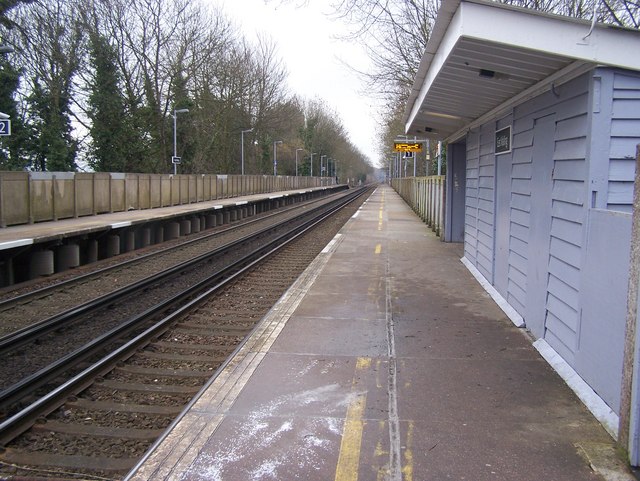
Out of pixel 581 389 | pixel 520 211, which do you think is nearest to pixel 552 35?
pixel 520 211

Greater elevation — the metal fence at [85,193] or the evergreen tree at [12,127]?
the evergreen tree at [12,127]

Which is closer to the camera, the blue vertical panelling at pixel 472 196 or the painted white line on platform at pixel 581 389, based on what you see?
the painted white line on platform at pixel 581 389

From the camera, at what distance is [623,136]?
4539 millimetres

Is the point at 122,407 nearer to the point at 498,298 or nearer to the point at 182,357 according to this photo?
the point at 182,357

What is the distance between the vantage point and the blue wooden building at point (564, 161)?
4.17m

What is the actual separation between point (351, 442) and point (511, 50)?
11.7 feet

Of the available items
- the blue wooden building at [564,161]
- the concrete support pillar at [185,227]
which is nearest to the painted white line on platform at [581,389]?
the blue wooden building at [564,161]

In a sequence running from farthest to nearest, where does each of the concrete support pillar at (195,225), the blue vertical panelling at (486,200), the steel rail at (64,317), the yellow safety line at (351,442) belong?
1. the concrete support pillar at (195,225)
2. the blue vertical panelling at (486,200)
3. the steel rail at (64,317)
4. the yellow safety line at (351,442)

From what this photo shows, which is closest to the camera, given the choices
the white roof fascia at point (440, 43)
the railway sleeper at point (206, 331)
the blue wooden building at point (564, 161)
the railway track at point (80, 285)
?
the blue wooden building at point (564, 161)

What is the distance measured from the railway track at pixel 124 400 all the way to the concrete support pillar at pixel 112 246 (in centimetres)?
758

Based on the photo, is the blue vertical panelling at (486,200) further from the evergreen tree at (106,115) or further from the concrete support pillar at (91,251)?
the evergreen tree at (106,115)

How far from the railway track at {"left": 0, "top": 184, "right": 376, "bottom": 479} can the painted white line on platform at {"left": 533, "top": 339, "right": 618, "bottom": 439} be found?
127 inches

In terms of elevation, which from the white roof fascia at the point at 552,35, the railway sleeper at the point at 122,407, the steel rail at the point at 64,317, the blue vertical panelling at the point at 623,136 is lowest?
the railway sleeper at the point at 122,407

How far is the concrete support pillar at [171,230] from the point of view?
20.4 meters
